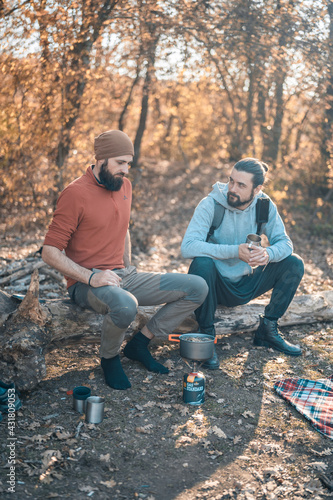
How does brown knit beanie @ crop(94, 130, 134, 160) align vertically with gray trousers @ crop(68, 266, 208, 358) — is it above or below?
above

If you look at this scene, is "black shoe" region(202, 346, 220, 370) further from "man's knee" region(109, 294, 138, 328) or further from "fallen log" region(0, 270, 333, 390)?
"man's knee" region(109, 294, 138, 328)

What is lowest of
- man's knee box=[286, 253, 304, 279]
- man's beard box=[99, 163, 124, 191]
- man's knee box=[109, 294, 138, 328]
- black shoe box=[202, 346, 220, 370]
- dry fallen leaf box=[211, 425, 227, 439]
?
dry fallen leaf box=[211, 425, 227, 439]

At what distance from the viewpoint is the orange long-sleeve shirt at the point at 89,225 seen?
428 cm

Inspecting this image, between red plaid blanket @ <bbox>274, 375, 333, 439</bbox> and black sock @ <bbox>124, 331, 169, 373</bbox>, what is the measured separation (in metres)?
1.16

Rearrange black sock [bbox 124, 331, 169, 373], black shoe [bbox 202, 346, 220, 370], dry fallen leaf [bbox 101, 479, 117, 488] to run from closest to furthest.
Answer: dry fallen leaf [bbox 101, 479, 117, 488] < black sock [bbox 124, 331, 169, 373] < black shoe [bbox 202, 346, 220, 370]

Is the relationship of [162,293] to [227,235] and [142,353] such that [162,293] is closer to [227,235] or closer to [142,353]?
[142,353]

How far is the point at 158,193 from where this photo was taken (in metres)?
14.8

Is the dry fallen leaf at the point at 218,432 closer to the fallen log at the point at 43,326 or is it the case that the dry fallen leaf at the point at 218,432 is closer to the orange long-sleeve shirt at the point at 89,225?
the fallen log at the point at 43,326

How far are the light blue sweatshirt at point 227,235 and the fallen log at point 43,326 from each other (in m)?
0.59

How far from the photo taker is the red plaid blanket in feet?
13.5

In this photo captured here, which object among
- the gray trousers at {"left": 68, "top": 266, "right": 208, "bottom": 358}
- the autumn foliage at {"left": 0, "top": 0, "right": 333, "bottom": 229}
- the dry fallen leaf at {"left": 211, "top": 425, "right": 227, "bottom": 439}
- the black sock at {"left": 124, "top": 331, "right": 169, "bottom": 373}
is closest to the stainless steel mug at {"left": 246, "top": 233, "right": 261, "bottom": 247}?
the gray trousers at {"left": 68, "top": 266, "right": 208, "bottom": 358}

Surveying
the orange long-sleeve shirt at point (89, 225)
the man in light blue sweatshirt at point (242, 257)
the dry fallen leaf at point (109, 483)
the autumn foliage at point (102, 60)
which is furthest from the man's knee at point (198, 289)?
the autumn foliage at point (102, 60)

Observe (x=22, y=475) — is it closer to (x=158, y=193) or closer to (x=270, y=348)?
(x=270, y=348)

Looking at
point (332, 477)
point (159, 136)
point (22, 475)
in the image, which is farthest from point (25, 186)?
point (159, 136)
